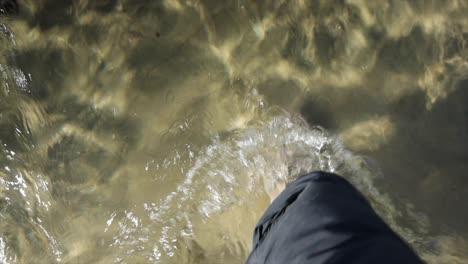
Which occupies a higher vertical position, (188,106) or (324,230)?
(188,106)

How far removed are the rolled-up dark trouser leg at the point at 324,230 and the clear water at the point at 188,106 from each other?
69cm

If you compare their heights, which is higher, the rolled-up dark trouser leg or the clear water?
the clear water

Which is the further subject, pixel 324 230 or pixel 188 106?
pixel 188 106

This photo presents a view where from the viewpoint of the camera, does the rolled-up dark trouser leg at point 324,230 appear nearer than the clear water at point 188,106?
Yes

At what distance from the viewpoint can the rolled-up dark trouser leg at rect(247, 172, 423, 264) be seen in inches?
48.9

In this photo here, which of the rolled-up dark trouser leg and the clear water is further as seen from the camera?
the clear water

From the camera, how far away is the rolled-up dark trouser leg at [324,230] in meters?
1.24

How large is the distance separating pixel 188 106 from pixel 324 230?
1176 millimetres

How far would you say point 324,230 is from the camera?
1368 mm

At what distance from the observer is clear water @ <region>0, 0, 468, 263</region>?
7.41 feet

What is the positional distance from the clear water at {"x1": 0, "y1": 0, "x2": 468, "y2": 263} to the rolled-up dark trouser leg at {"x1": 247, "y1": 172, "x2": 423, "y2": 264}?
687 millimetres

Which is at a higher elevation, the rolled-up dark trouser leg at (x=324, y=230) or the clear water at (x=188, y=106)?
the clear water at (x=188, y=106)

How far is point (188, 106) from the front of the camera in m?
2.32

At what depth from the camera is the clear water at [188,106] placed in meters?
2.26
